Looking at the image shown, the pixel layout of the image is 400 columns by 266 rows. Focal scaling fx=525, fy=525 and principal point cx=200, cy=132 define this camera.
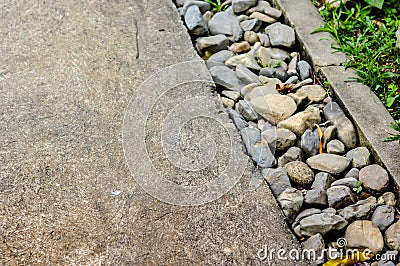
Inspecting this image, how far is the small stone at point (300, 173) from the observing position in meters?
1.96

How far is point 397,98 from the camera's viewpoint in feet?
7.25

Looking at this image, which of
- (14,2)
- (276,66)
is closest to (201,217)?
(276,66)

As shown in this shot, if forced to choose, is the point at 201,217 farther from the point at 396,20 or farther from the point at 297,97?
the point at 396,20

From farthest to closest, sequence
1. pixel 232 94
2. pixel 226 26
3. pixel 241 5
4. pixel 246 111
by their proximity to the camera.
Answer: pixel 241 5 → pixel 226 26 → pixel 232 94 → pixel 246 111

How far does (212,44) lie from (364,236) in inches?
49.6

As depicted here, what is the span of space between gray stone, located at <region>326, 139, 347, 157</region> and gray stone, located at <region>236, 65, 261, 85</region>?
480 millimetres

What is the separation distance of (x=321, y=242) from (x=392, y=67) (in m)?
1.01

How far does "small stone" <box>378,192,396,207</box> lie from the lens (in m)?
1.86

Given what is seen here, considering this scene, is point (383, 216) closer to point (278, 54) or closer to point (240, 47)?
point (278, 54)

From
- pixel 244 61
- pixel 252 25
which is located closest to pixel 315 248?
pixel 244 61

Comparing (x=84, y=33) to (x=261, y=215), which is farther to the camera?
(x=84, y=33)

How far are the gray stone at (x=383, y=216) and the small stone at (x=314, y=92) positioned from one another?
0.63m

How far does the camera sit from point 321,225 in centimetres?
176

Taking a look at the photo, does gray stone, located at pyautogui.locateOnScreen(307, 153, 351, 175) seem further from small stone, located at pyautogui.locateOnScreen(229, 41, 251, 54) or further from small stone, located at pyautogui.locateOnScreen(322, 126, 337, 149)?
small stone, located at pyautogui.locateOnScreen(229, 41, 251, 54)
